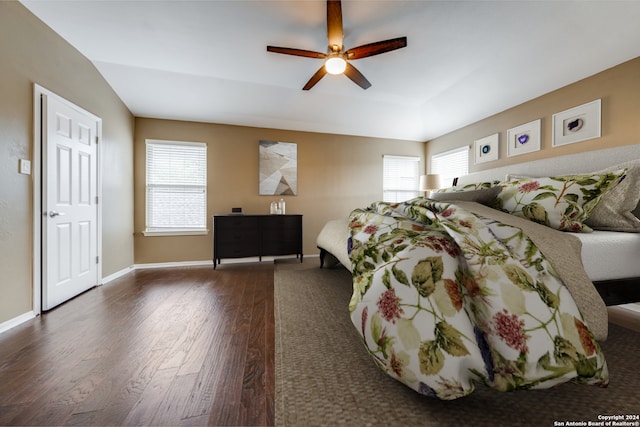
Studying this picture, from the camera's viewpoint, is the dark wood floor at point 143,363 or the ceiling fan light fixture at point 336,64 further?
the ceiling fan light fixture at point 336,64

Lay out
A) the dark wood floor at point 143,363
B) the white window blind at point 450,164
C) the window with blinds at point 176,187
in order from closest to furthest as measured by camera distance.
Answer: the dark wood floor at point 143,363
the window with blinds at point 176,187
the white window blind at point 450,164

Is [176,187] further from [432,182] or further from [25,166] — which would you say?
[432,182]

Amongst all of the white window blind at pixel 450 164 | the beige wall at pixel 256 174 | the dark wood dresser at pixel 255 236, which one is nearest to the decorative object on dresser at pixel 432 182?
the white window blind at pixel 450 164

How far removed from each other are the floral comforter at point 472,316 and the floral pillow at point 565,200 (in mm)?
710

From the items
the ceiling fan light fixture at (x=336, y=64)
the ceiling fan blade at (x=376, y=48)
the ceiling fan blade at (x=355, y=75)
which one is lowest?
the ceiling fan light fixture at (x=336, y=64)

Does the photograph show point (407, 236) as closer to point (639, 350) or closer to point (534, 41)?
point (639, 350)

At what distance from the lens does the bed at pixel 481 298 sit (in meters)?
0.84

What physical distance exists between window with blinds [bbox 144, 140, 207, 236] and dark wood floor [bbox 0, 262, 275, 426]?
166 centimetres

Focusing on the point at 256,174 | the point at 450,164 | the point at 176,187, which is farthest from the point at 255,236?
the point at 450,164

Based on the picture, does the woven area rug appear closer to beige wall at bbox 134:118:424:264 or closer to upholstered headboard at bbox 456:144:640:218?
upholstered headboard at bbox 456:144:640:218

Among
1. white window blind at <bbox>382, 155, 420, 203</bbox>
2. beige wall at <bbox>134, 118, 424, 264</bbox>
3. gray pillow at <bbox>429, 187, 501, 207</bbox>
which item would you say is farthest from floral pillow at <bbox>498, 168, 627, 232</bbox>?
white window blind at <bbox>382, 155, 420, 203</bbox>

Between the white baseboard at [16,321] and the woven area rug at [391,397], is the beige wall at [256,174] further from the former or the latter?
the woven area rug at [391,397]

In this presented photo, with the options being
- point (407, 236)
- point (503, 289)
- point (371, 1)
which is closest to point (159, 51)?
point (371, 1)

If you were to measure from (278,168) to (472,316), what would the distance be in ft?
12.5
